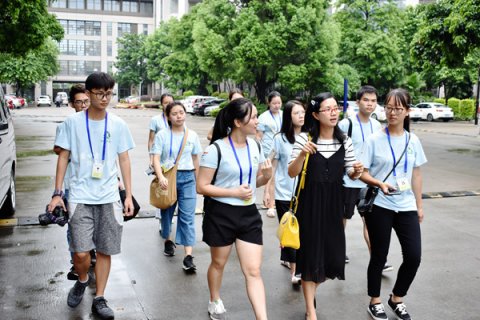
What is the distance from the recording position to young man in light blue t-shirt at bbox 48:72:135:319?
170 inches

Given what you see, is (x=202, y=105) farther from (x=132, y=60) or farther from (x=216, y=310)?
(x=216, y=310)

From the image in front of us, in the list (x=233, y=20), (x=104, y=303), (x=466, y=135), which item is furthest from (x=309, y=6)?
(x=104, y=303)

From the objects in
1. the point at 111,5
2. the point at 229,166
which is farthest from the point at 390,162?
the point at 111,5

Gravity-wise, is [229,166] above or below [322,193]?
above

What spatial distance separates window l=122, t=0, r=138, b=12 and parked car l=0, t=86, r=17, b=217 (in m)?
87.6

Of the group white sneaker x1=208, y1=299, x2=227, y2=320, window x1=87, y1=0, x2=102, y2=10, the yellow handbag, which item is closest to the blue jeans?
white sneaker x1=208, y1=299, x2=227, y2=320

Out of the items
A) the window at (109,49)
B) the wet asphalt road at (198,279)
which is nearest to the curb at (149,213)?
the wet asphalt road at (198,279)

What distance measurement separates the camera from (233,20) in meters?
35.4

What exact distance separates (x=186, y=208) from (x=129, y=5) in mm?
90496

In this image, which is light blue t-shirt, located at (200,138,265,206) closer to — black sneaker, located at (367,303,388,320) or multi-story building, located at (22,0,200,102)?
black sneaker, located at (367,303,388,320)

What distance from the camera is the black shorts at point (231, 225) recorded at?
4117 mm

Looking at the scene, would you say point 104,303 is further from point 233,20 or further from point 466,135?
point 233,20

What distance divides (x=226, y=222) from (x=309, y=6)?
102 ft

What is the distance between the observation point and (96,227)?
174 inches
